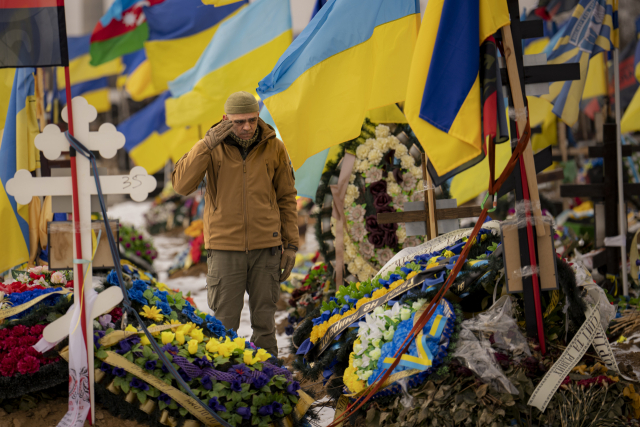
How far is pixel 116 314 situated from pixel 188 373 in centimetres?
55

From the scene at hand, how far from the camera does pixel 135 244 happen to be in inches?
320

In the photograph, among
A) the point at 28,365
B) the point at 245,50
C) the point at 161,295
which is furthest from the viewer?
the point at 245,50

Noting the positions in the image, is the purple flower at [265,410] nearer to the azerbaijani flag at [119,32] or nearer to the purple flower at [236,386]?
the purple flower at [236,386]

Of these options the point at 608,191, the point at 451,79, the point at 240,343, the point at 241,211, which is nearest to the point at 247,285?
the point at 241,211

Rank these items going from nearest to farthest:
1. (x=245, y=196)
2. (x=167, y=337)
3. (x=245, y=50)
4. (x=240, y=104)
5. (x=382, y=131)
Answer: (x=167, y=337) < (x=240, y=104) < (x=245, y=196) < (x=382, y=131) < (x=245, y=50)

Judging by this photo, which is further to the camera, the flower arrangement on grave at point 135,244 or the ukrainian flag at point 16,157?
the flower arrangement on grave at point 135,244

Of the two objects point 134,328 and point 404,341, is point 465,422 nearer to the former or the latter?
point 404,341

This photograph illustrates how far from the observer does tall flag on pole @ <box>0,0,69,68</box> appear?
8.13 ft

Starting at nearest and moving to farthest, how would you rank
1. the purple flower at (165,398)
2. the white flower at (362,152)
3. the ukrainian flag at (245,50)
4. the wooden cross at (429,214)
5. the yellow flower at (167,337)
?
the purple flower at (165,398) → the yellow flower at (167,337) → the wooden cross at (429,214) → the white flower at (362,152) → the ukrainian flag at (245,50)

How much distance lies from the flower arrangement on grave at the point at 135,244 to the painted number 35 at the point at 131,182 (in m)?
5.59

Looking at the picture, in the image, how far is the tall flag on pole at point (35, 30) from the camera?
2479 millimetres

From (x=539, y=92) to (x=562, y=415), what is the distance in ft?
5.06

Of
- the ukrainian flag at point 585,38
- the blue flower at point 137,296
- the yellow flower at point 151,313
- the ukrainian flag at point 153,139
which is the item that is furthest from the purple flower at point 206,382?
the ukrainian flag at point 153,139

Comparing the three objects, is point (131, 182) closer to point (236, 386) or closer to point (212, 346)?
point (212, 346)
